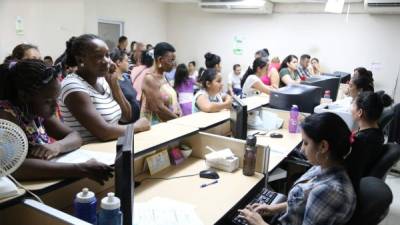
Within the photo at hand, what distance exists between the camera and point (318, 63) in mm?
7273

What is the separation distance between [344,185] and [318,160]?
15 cm

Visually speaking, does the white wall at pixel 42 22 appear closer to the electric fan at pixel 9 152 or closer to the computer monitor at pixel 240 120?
the computer monitor at pixel 240 120

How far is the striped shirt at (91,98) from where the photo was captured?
1556 mm

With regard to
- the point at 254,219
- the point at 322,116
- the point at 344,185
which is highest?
the point at 322,116

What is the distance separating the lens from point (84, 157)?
1360 millimetres

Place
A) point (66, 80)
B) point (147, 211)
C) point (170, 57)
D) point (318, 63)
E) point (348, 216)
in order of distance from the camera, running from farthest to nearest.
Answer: point (318, 63), point (170, 57), point (66, 80), point (147, 211), point (348, 216)

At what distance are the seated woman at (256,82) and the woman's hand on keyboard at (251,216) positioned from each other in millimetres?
2389

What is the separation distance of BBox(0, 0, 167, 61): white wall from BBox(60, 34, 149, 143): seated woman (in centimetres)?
403

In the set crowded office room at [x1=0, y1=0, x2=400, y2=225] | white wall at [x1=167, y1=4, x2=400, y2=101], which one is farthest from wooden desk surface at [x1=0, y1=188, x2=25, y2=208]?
white wall at [x1=167, y1=4, x2=400, y2=101]

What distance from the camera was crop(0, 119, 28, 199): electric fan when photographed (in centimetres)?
102

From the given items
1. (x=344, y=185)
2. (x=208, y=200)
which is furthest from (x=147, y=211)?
(x=344, y=185)

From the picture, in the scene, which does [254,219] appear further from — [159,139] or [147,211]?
[159,139]

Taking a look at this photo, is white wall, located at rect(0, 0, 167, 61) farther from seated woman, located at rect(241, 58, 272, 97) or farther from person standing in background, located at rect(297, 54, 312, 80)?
person standing in background, located at rect(297, 54, 312, 80)

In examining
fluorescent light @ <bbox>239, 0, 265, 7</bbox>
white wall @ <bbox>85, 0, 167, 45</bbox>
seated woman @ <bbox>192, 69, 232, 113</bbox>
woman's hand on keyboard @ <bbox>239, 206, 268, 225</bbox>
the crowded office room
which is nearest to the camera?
the crowded office room
